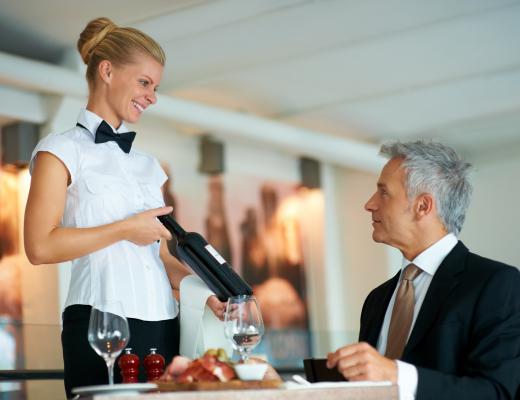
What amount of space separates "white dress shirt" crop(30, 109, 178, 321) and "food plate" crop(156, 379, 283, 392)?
740 millimetres

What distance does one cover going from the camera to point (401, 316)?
2658 mm

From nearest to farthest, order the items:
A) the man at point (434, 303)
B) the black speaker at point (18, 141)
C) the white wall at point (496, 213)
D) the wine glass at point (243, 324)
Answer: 1. the wine glass at point (243, 324)
2. the man at point (434, 303)
3. the black speaker at point (18, 141)
4. the white wall at point (496, 213)

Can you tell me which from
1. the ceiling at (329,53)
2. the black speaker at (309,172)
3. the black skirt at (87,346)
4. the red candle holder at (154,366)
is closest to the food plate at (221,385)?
the red candle holder at (154,366)

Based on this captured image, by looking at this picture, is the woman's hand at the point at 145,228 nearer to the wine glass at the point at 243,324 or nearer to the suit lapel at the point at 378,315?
the wine glass at the point at 243,324

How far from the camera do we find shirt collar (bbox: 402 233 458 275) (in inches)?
107

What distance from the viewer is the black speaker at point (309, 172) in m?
9.43

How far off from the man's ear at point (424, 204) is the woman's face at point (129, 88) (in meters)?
0.89

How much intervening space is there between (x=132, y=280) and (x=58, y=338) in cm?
188

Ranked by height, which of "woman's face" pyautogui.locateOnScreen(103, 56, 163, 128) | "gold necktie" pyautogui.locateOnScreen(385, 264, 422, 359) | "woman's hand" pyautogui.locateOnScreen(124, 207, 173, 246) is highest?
"woman's face" pyautogui.locateOnScreen(103, 56, 163, 128)

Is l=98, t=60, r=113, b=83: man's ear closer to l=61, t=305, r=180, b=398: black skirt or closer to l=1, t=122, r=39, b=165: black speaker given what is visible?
Result: l=61, t=305, r=180, b=398: black skirt

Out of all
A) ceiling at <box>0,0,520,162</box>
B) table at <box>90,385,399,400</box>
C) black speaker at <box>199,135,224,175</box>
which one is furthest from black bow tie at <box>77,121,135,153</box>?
black speaker at <box>199,135,224,175</box>

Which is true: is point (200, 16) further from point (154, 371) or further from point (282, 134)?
point (154, 371)

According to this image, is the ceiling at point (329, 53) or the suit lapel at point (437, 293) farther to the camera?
the ceiling at point (329, 53)

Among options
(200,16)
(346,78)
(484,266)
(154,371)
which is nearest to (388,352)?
(484,266)
